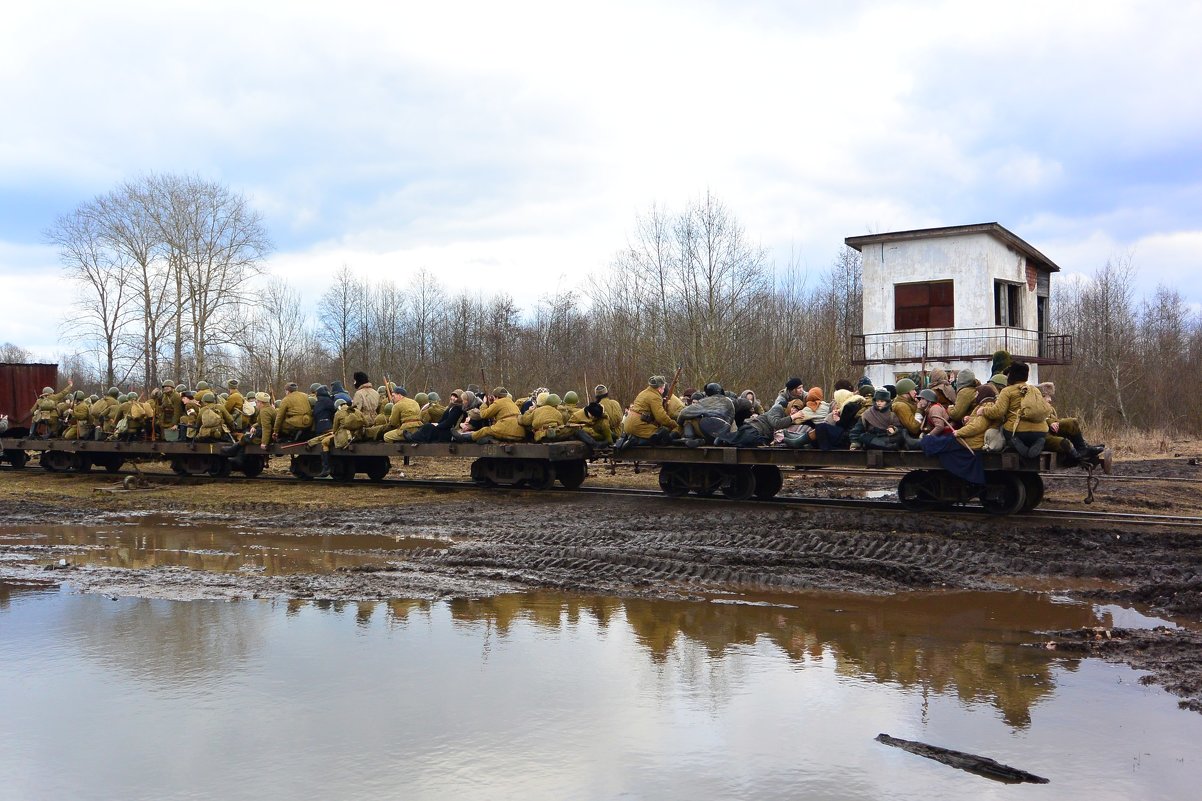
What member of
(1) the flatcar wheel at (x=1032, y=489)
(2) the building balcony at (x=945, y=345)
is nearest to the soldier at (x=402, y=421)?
(1) the flatcar wheel at (x=1032, y=489)

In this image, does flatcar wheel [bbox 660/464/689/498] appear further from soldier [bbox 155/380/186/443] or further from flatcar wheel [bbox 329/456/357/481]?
soldier [bbox 155/380/186/443]

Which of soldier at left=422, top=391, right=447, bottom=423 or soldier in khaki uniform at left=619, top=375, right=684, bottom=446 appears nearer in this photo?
soldier in khaki uniform at left=619, top=375, right=684, bottom=446

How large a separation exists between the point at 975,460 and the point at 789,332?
2803cm

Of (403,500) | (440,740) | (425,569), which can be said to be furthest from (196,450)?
(440,740)

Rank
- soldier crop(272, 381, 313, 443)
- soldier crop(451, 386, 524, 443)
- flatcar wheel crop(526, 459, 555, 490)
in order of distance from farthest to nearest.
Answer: soldier crop(272, 381, 313, 443), flatcar wheel crop(526, 459, 555, 490), soldier crop(451, 386, 524, 443)

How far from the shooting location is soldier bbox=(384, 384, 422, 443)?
18.1 metres

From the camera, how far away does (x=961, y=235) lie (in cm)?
3152

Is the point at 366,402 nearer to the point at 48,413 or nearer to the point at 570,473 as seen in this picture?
the point at 570,473

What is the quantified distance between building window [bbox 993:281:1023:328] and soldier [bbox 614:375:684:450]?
64.6 ft

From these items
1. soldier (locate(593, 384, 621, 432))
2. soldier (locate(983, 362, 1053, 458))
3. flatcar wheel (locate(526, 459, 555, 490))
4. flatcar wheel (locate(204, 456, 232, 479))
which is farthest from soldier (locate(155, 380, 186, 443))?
soldier (locate(983, 362, 1053, 458))

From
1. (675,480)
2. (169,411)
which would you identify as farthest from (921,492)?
(169,411)

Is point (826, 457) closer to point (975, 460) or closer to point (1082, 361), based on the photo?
point (975, 460)

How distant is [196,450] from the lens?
20.7 meters

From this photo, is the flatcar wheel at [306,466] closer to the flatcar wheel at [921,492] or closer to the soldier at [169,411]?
the soldier at [169,411]
